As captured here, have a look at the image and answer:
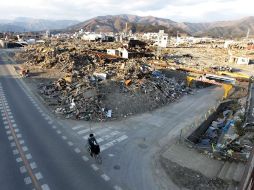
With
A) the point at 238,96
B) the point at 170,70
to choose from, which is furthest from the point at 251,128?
the point at 170,70

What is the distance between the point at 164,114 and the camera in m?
23.9

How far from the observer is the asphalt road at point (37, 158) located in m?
12.3

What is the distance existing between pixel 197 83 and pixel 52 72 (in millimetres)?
25536

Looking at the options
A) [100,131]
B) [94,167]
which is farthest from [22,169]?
[100,131]

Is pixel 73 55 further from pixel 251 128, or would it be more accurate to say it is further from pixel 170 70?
pixel 251 128

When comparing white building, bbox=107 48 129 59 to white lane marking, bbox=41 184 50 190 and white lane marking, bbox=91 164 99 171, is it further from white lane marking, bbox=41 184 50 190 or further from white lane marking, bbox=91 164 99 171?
white lane marking, bbox=41 184 50 190

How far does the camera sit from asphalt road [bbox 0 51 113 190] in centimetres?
1232

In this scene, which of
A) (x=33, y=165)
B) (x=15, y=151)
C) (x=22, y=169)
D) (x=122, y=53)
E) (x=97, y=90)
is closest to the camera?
(x=22, y=169)

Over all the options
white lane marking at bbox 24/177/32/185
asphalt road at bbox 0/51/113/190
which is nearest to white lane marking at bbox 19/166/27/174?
asphalt road at bbox 0/51/113/190

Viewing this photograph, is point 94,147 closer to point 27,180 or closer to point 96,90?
point 27,180

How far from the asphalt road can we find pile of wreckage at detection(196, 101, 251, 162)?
866 centimetres

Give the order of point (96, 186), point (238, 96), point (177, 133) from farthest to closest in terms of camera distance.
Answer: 1. point (238, 96)
2. point (177, 133)
3. point (96, 186)

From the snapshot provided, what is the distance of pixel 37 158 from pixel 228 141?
1447 cm

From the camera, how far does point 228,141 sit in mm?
17969
